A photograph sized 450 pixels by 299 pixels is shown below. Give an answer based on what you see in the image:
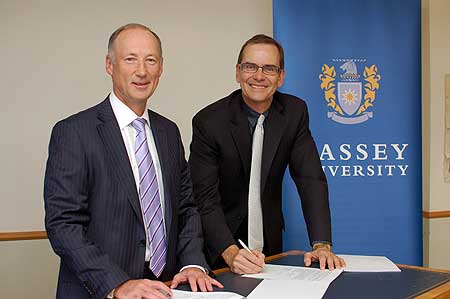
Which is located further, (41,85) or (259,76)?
(41,85)

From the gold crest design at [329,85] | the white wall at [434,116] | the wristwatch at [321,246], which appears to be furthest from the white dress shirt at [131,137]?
the white wall at [434,116]

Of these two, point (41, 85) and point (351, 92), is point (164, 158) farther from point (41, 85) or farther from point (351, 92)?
point (351, 92)

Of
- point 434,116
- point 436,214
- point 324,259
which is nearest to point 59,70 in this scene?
point 324,259

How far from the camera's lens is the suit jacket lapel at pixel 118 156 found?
1.90 meters

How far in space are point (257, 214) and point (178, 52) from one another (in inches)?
62.9

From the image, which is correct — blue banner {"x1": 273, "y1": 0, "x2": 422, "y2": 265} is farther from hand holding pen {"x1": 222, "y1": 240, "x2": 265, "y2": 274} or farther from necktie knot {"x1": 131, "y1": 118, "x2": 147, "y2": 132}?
necktie knot {"x1": 131, "y1": 118, "x2": 147, "y2": 132}

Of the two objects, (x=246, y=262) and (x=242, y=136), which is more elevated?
(x=242, y=136)

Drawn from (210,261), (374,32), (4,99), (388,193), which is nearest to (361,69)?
(374,32)

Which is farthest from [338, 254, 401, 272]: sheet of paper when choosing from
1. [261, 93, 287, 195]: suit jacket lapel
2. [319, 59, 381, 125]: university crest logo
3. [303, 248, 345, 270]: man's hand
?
[319, 59, 381, 125]: university crest logo

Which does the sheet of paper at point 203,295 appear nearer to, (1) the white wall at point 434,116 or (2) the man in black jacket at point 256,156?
(2) the man in black jacket at point 256,156

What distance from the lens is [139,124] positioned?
2027 millimetres

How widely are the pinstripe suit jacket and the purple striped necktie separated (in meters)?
0.04

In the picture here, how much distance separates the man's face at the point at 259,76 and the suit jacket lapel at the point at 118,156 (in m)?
0.65

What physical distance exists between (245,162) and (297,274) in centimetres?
64
